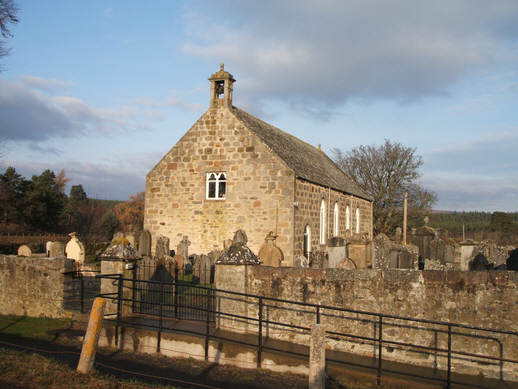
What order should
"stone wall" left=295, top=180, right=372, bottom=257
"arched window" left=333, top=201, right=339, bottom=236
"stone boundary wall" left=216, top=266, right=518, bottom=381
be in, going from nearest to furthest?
"stone boundary wall" left=216, top=266, right=518, bottom=381 → "stone wall" left=295, top=180, right=372, bottom=257 → "arched window" left=333, top=201, right=339, bottom=236

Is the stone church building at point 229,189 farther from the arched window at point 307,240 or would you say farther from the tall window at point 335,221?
the tall window at point 335,221

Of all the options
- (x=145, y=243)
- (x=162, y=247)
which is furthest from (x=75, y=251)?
(x=162, y=247)

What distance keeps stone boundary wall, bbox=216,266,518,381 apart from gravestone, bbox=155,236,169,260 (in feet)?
40.2

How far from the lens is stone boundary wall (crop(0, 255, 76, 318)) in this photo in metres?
11.4

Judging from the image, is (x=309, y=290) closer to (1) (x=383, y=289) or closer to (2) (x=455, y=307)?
(1) (x=383, y=289)

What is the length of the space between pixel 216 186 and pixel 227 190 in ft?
2.51

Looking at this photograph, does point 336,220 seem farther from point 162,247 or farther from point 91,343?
point 91,343

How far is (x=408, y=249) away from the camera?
42.4 ft

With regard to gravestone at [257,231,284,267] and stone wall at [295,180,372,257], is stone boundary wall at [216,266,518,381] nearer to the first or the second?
gravestone at [257,231,284,267]

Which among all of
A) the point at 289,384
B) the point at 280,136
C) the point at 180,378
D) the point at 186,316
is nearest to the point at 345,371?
the point at 289,384

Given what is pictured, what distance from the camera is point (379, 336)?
22.9 ft

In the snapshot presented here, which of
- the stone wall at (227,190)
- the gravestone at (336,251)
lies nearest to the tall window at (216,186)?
the stone wall at (227,190)

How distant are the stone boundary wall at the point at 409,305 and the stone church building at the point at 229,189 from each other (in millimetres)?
10326

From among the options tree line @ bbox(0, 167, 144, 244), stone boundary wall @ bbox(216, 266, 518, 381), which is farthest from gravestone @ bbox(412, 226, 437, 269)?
tree line @ bbox(0, 167, 144, 244)
